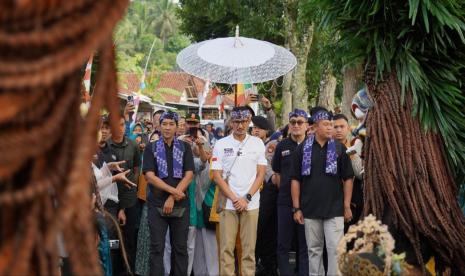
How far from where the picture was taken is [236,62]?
1022 cm

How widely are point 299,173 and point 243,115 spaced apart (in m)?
1.00

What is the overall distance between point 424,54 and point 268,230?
487 cm

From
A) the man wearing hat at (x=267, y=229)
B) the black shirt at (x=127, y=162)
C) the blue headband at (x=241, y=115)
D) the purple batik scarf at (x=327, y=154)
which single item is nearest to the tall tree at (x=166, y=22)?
the man wearing hat at (x=267, y=229)

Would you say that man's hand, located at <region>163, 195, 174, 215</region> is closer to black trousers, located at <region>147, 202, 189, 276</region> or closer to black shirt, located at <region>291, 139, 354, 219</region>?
black trousers, located at <region>147, 202, 189, 276</region>

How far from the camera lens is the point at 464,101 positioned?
5738mm

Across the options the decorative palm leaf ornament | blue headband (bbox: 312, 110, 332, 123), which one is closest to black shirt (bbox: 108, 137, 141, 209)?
blue headband (bbox: 312, 110, 332, 123)

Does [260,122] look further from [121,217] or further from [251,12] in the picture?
[251,12]

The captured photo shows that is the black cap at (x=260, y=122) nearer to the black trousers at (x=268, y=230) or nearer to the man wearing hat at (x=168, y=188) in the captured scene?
the black trousers at (x=268, y=230)

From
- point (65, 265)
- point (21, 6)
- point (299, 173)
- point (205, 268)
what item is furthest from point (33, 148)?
point (205, 268)

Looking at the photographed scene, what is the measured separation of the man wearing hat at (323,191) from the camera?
26.8ft

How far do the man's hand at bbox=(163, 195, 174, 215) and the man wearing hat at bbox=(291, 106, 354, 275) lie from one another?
58.3 inches

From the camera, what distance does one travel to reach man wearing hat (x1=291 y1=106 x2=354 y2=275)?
8156mm

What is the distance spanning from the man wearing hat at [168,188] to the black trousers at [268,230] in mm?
1493

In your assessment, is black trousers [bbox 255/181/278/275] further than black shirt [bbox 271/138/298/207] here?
Yes
